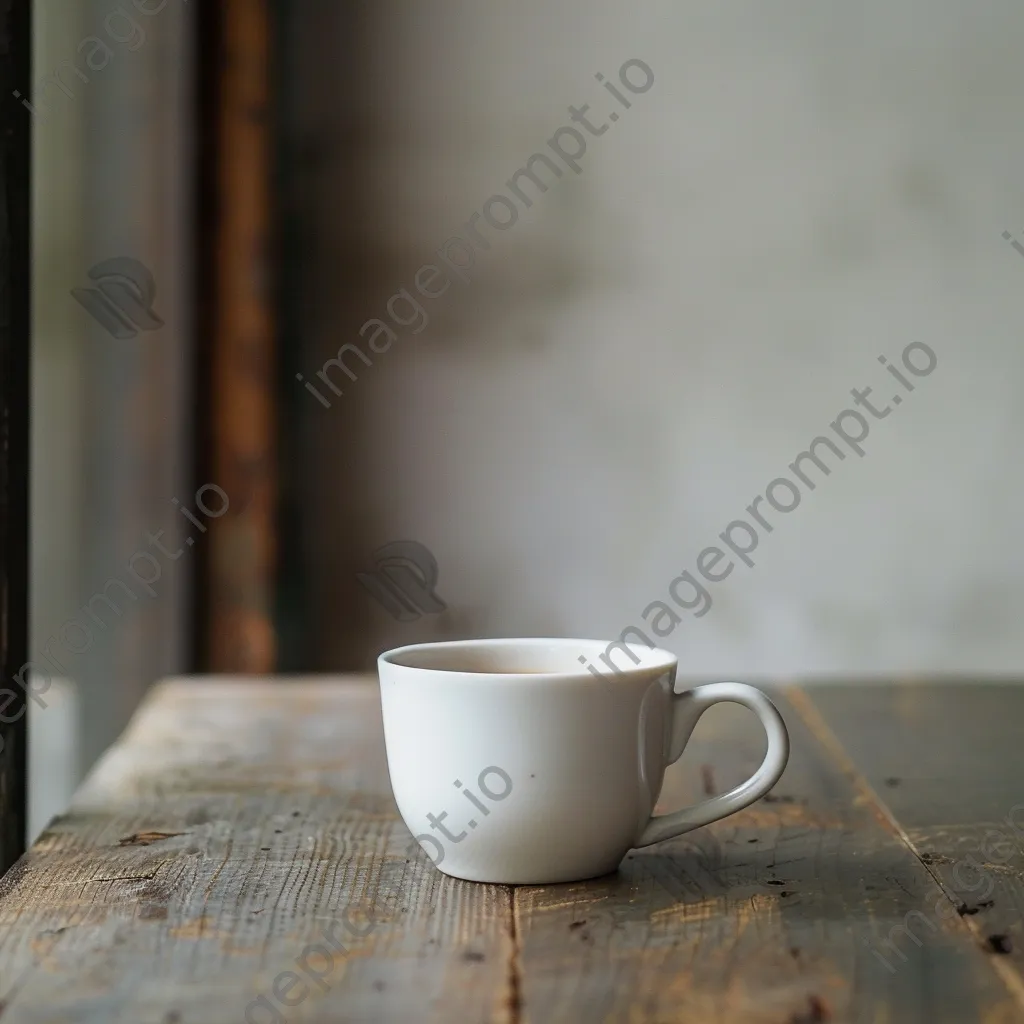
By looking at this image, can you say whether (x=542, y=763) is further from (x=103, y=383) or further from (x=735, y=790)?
(x=103, y=383)

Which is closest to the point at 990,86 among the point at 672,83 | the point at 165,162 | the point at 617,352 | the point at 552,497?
the point at 672,83

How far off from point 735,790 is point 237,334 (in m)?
1.37

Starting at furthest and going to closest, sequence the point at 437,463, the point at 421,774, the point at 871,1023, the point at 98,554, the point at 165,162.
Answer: the point at 437,463, the point at 165,162, the point at 98,554, the point at 421,774, the point at 871,1023

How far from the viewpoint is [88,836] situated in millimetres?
605

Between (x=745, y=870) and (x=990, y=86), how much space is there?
172 centimetres

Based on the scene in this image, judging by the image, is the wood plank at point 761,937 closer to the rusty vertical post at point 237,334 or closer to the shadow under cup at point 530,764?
the shadow under cup at point 530,764

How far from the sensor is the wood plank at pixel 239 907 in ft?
1.30

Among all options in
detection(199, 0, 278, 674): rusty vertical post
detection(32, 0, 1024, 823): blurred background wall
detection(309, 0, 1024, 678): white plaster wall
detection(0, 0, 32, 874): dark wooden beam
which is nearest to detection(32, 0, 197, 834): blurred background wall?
detection(199, 0, 278, 674): rusty vertical post

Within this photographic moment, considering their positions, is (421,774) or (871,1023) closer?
(871,1023)

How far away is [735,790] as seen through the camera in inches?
21.8

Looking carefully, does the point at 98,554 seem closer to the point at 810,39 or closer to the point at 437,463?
the point at 437,463

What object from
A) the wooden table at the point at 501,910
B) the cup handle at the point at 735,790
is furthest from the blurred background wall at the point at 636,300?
the cup handle at the point at 735,790

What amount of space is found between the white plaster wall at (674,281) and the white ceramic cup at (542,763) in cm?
134

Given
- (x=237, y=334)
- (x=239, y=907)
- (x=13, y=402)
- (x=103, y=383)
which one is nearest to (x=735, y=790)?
(x=239, y=907)
